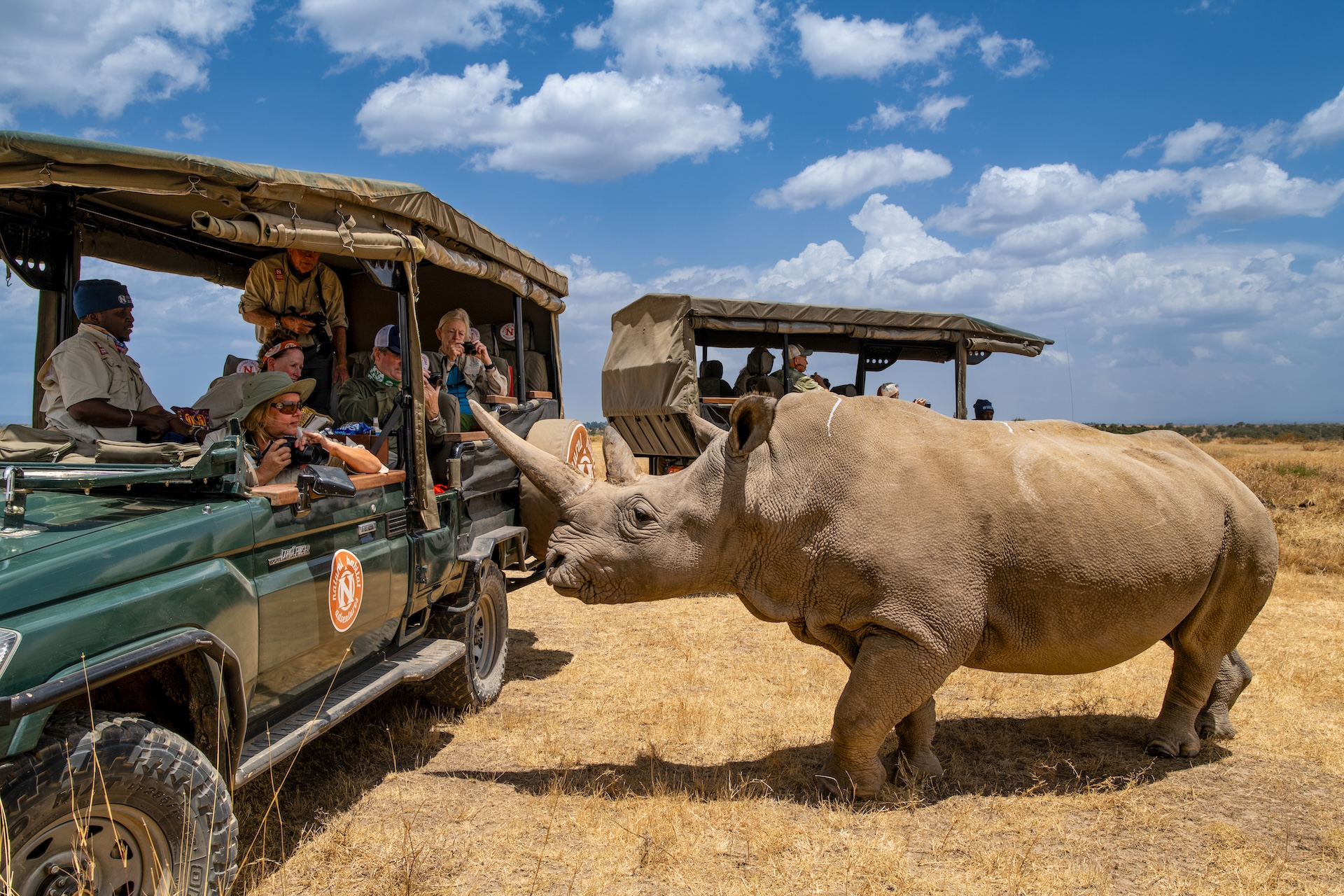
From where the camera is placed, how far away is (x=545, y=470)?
170 inches

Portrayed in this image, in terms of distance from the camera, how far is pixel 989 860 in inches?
150

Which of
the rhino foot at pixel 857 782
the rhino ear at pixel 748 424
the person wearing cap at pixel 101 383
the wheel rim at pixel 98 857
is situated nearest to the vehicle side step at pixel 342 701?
the wheel rim at pixel 98 857

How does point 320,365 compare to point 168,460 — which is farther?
point 320,365

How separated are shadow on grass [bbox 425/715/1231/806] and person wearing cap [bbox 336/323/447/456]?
2.04 meters

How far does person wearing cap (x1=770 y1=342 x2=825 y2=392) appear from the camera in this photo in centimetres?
1228

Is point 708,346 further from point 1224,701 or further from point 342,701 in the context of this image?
point 342,701

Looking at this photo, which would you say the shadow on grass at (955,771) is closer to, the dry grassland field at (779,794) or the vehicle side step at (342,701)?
the dry grassland field at (779,794)

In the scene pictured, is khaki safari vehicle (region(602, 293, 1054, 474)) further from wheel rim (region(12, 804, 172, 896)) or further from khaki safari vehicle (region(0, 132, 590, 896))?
wheel rim (region(12, 804, 172, 896))

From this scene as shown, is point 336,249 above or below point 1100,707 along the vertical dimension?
above

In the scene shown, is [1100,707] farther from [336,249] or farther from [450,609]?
[336,249]

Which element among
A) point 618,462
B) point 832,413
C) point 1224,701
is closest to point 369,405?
point 618,462

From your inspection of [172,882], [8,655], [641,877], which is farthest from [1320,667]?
[8,655]

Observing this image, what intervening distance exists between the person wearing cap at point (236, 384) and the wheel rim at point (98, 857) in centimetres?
213

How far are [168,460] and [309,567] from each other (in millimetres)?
896
